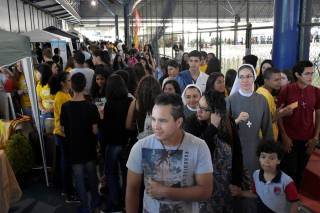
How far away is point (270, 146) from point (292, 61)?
3.34 meters

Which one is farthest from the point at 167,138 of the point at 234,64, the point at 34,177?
the point at 234,64

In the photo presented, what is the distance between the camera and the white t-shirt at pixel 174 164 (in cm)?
208

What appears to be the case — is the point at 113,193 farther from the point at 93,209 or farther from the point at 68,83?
the point at 68,83

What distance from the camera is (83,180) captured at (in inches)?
169

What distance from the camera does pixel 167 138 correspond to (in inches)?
80.7

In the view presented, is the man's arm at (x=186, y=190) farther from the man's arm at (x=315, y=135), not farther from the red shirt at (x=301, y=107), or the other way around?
Answer: the man's arm at (x=315, y=135)

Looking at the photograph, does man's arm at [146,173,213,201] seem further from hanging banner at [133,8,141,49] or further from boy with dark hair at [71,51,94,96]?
hanging banner at [133,8,141,49]

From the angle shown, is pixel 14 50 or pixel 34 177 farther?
pixel 34 177

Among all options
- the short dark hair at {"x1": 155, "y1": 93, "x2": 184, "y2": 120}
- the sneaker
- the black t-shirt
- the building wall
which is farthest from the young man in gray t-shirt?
the building wall

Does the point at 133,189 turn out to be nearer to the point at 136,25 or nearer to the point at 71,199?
the point at 71,199

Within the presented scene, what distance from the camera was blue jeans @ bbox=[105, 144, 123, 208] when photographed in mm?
4362

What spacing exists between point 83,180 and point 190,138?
249cm

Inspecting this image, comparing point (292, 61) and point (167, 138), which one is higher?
point (292, 61)

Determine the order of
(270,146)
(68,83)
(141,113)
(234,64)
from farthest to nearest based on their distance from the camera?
(234,64), (68,83), (141,113), (270,146)
